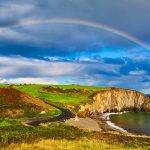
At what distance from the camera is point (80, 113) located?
11762cm

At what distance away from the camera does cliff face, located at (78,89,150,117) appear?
518 feet

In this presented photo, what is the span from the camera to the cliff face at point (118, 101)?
518 ft

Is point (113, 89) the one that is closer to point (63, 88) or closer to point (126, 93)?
point (126, 93)

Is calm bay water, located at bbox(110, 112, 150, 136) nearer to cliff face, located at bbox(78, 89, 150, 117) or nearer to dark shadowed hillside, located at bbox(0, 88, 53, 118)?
cliff face, located at bbox(78, 89, 150, 117)

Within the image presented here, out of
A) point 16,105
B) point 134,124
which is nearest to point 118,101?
point 134,124

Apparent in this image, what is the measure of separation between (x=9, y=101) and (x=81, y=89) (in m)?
80.2

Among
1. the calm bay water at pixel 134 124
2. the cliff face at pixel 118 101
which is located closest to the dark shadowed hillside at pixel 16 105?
the calm bay water at pixel 134 124

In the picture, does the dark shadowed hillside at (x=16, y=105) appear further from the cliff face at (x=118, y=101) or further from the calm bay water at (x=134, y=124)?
the cliff face at (x=118, y=101)

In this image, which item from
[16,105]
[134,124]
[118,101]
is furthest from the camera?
[118,101]

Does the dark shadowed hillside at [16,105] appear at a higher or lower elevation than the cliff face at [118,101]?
lower

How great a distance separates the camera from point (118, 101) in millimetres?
177250

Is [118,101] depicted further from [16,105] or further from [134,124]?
[16,105]

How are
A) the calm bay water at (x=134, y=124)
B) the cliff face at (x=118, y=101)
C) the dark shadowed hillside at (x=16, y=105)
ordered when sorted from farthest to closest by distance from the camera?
the cliff face at (x=118, y=101)
the calm bay water at (x=134, y=124)
the dark shadowed hillside at (x=16, y=105)

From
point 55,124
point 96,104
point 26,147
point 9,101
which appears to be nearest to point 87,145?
point 26,147
